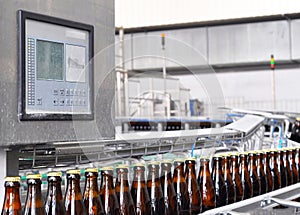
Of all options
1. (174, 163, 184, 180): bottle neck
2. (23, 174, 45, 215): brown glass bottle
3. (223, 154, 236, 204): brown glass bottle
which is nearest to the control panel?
(23, 174, 45, 215): brown glass bottle

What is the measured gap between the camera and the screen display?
3.22ft

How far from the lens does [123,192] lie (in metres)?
1.07

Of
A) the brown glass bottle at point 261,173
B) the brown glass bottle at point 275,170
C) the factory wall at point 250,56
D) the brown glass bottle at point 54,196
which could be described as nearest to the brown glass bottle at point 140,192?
the brown glass bottle at point 54,196

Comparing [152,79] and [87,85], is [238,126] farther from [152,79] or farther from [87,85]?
[152,79]

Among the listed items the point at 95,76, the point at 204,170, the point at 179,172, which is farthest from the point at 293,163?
the point at 95,76

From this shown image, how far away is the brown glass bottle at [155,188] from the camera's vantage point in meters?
1.14

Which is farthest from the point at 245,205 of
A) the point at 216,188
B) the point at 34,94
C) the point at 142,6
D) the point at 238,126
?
the point at 142,6

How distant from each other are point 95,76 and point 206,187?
17.4 inches

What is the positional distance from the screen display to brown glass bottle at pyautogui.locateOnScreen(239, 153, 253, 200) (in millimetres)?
706

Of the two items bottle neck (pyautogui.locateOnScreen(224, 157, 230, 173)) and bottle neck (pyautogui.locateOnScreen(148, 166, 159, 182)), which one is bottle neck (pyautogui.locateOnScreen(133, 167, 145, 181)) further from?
bottle neck (pyautogui.locateOnScreen(224, 157, 230, 173))

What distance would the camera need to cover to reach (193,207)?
3.97 feet

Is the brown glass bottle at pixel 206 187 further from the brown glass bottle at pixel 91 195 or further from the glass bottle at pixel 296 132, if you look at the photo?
the glass bottle at pixel 296 132

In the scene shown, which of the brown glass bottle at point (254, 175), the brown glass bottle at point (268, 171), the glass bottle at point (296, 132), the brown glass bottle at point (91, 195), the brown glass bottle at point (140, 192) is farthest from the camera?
the glass bottle at point (296, 132)

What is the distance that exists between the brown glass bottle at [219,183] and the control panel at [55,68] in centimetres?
46
